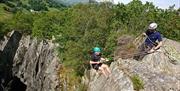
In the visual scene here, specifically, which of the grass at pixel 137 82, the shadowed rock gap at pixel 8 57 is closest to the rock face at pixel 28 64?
the shadowed rock gap at pixel 8 57

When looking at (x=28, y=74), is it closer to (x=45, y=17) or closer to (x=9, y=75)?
(x=45, y=17)

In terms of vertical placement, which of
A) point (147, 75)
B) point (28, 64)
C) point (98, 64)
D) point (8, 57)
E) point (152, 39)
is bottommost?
point (8, 57)

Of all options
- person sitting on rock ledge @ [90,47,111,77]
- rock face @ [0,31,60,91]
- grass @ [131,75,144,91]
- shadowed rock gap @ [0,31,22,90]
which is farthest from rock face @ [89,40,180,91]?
shadowed rock gap @ [0,31,22,90]

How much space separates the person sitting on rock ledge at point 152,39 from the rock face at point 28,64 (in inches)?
1246

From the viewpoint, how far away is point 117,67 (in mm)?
24125

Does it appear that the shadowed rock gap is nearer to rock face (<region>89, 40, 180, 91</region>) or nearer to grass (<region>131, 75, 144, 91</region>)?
rock face (<region>89, 40, 180, 91</region>)

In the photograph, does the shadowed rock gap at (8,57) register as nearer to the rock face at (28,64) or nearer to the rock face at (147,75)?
the rock face at (28,64)

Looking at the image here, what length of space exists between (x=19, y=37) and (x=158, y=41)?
80352 millimetres

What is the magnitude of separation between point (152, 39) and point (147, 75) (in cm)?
457

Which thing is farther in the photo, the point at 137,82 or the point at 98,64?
the point at 98,64

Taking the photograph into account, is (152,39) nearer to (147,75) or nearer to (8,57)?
(147,75)

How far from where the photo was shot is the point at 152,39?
2638cm

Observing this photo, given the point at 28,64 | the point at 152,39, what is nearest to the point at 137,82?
the point at 152,39

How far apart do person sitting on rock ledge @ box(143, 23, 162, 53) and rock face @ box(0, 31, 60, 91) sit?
31651mm
